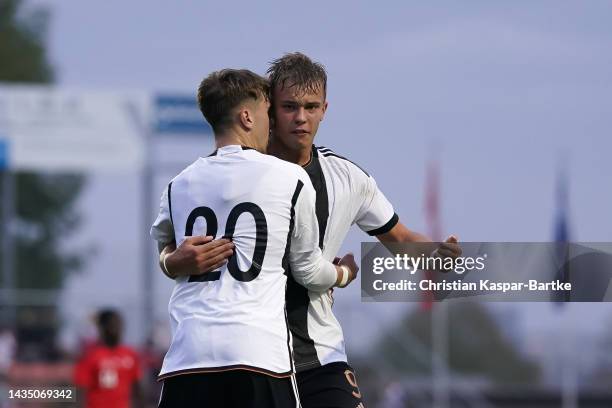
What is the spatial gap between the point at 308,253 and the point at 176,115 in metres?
29.0

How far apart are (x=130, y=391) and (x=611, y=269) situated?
8616 millimetres

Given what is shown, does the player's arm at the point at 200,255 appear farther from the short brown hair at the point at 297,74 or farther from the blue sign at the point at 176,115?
the blue sign at the point at 176,115

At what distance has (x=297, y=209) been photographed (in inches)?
186

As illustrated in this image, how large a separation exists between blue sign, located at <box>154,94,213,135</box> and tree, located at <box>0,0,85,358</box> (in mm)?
15270

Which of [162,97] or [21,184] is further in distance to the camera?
[21,184]

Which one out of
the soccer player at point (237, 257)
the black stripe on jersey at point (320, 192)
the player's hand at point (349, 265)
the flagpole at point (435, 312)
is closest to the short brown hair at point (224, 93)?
the soccer player at point (237, 257)

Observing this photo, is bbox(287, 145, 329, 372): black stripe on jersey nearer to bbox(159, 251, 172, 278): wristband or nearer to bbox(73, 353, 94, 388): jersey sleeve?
bbox(159, 251, 172, 278): wristband

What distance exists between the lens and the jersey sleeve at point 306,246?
474cm

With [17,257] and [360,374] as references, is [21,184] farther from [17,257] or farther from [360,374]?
[360,374]

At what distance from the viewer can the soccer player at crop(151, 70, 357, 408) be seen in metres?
4.53

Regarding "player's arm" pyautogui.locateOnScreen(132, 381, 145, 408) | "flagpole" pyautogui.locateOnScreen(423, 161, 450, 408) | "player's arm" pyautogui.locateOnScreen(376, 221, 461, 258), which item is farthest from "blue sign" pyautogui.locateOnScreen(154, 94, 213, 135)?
"player's arm" pyautogui.locateOnScreen(376, 221, 461, 258)

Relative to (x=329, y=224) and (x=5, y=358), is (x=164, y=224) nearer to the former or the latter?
(x=329, y=224)

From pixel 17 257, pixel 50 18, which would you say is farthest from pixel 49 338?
pixel 50 18

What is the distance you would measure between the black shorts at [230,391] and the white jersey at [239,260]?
33 millimetres
